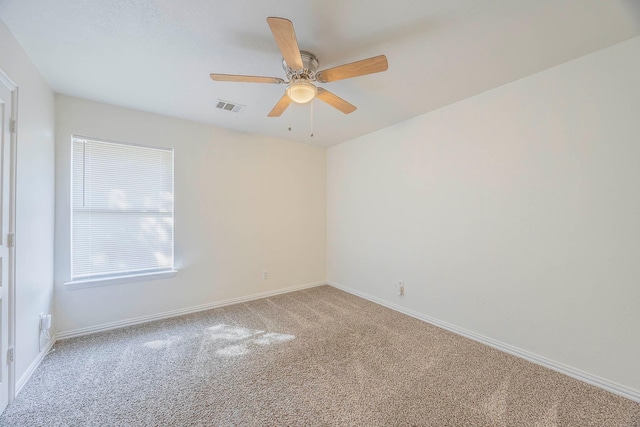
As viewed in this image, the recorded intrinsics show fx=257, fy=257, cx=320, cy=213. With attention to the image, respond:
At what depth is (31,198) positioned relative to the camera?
204cm

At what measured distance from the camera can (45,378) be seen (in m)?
1.96

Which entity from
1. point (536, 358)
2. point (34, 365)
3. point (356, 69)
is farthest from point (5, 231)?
point (536, 358)

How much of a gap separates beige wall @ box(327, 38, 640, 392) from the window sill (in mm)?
2873

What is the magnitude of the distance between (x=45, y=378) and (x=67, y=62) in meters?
2.46

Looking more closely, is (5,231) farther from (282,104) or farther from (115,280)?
(282,104)

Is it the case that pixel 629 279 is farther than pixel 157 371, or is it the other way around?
pixel 157 371

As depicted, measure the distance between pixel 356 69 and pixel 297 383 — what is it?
2.26m

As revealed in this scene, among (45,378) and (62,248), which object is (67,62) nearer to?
(62,248)

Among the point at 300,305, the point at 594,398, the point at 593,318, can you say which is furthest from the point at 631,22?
the point at 300,305

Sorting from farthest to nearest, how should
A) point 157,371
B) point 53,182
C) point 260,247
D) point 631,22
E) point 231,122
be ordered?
1. point 260,247
2. point 231,122
3. point 53,182
4. point 157,371
5. point 631,22

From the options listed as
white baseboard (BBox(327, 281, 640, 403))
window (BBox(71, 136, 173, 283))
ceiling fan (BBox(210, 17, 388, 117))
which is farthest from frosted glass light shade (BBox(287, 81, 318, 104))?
white baseboard (BBox(327, 281, 640, 403))

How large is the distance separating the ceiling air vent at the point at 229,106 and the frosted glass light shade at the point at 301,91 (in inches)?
45.7


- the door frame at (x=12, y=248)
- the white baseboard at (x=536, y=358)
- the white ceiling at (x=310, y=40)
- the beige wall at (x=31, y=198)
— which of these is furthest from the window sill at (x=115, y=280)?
the white baseboard at (x=536, y=358)

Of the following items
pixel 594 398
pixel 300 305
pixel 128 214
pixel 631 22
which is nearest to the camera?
pixel 631 22
